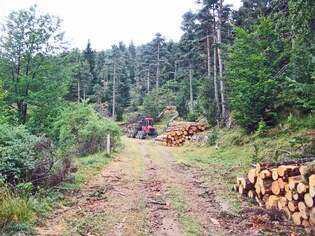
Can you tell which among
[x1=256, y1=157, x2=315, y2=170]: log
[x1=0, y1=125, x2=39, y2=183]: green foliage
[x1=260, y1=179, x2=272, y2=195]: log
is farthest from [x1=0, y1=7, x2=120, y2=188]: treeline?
[x1=260, y1=179, x2=272, y2=195]: log

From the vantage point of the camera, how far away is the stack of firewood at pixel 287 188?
6.64 m

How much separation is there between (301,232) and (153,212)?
3.14 m

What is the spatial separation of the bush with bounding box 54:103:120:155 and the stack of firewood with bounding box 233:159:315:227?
10599 millimetres

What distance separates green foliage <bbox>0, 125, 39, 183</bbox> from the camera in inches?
318

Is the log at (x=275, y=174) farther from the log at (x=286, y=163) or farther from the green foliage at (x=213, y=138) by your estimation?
the green foliage at (x=213, y=138)

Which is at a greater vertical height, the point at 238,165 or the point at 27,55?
the point at 27,55

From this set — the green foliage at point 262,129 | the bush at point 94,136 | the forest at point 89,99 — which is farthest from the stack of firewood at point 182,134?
the green foliage at point 262,129

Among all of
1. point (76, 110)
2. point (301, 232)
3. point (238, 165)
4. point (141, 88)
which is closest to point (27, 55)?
point (76, 110)

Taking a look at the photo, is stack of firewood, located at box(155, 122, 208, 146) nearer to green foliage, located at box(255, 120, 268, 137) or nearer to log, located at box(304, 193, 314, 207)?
green foliage, located at box(255, 120, 268, 137)

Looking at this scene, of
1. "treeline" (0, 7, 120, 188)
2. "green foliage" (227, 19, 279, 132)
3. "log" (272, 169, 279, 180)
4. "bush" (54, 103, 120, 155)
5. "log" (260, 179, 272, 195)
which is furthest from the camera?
"treeline" (0, 7, 120, 188)

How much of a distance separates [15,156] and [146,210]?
134 inches

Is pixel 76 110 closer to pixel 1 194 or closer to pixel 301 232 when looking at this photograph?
pixel 1 194

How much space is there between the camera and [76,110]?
19.2 meters

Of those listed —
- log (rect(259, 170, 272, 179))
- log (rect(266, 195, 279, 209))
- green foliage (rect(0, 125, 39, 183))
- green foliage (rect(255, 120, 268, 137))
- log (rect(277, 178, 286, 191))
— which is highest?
green foliage (rect(255, 120, 268, 137))
